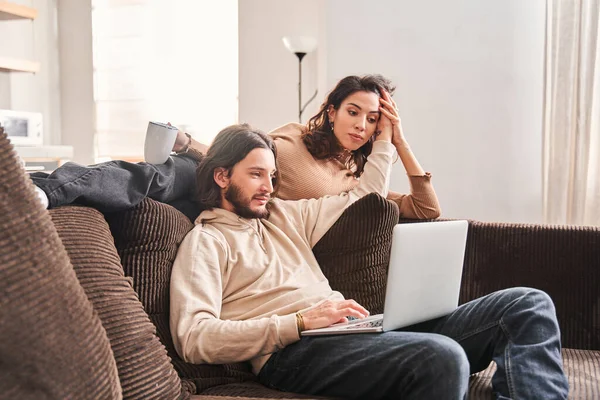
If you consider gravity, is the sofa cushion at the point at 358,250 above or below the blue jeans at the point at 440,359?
above

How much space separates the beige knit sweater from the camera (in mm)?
2154

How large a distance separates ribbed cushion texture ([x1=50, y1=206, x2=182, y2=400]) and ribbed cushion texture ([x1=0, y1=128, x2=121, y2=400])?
0.19 metres

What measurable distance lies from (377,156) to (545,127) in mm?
1379

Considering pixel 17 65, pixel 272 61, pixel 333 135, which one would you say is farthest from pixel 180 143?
pixel 17 65

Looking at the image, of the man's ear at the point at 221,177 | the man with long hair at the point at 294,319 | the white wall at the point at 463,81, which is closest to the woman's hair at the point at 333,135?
the man with long hair at the point at 294,319

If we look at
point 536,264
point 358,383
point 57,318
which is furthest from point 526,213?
point 57,318

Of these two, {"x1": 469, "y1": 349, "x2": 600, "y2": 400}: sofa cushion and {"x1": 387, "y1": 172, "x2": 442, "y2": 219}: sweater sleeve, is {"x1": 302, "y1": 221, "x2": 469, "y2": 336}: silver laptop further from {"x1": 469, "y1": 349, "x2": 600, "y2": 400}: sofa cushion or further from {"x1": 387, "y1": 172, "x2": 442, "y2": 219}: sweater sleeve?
{"x1": 387, "y1": 172, "x2": 442, "y2": 219}: sweater sleeve

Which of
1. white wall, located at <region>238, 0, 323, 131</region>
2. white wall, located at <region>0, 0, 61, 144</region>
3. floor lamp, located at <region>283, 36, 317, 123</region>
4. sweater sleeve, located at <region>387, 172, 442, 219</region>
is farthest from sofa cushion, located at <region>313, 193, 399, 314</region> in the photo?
white wall, located at <region>0, 0, 61, 144</region>

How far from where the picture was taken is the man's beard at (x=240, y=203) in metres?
1.74

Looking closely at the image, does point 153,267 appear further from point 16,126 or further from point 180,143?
point 16,126

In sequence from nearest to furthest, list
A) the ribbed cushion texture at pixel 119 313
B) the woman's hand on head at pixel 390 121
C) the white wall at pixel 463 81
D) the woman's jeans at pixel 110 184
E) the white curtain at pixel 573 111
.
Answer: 1. the ribbed cushion texture at pixel 119 313
2. the woman's jeans at pixel 110 184
3. the woman's hand on head at pixel 390 121
4. the white curtain at pixel 573 111
5. the white wall at pixel 463 81

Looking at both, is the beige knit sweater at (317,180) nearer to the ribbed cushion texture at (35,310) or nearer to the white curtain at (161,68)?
the ribbed cushion texture at (35,310)

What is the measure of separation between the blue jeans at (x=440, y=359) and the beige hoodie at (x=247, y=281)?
0.23ft

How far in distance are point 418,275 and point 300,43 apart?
2.64 meters
